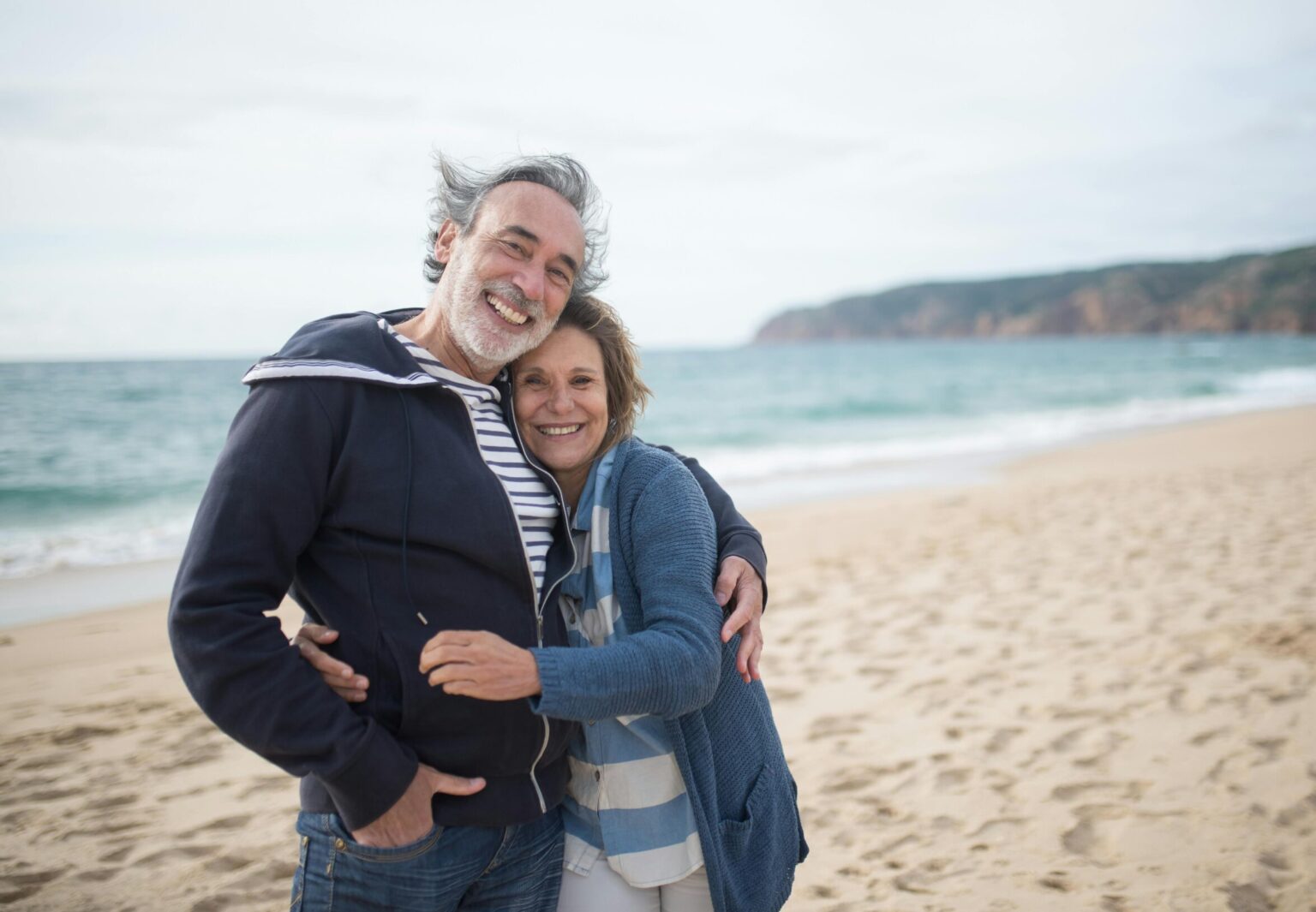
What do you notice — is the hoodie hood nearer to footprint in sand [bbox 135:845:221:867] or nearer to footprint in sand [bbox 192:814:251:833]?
footprint in sand [bbox 135:845:221:867]

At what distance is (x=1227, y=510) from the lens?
906 cm

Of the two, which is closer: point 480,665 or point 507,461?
point 480,665

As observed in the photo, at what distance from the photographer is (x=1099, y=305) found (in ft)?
331

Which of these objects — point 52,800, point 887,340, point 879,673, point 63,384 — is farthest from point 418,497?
point 887,340

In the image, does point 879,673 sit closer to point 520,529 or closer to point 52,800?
point 520,529

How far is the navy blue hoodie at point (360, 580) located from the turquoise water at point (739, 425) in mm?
8631

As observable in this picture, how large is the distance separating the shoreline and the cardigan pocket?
666 cm

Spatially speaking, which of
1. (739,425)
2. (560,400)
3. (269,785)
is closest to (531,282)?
(560,400)

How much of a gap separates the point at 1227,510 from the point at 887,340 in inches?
4817

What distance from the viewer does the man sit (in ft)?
→ 5.19

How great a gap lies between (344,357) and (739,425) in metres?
22.8

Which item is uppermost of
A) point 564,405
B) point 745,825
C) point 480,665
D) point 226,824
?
point 564,405

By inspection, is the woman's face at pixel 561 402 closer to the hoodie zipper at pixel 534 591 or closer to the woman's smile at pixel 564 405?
the woman's smile at pixel 564 405

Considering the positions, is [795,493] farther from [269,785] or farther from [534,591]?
[534,591]
